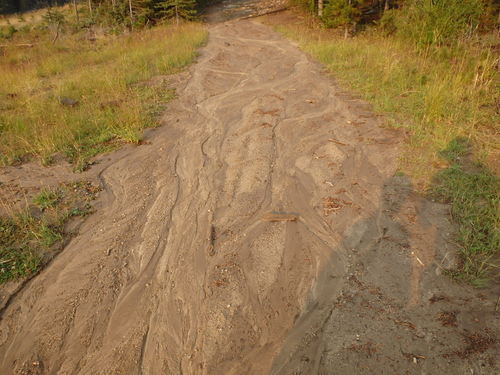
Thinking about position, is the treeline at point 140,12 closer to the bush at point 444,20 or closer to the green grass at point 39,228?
the bush at point 444,20

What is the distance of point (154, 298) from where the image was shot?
288 cm

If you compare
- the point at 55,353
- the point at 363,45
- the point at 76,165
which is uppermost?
the point at 363,45

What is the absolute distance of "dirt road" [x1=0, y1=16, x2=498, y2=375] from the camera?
2.40 m

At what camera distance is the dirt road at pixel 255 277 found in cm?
240

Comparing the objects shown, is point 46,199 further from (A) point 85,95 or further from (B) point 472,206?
(B) point 472,206

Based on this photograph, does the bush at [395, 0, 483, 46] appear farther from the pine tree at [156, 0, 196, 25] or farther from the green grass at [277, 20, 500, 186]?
the pine tree at [156, 0, 196, 25]

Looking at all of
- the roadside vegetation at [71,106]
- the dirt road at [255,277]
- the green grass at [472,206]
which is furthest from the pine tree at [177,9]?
the green grass at [472,206]

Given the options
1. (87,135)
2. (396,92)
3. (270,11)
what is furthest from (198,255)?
(270,11)

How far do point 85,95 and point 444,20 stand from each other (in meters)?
8.73

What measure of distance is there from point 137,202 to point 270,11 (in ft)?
67.6

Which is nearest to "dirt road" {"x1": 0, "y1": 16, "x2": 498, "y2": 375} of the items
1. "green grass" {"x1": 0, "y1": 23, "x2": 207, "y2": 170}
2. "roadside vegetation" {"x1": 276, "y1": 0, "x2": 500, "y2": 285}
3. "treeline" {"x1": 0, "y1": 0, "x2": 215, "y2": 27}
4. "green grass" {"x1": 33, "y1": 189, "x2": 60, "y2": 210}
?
"roadside vegetation" {"x1": 276, "y1": 0, "x2": 500, "y2": 285}

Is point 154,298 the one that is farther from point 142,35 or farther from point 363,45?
point 142,35

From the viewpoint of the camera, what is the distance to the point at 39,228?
3578 mm

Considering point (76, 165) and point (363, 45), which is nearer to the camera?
point (76, 165)
